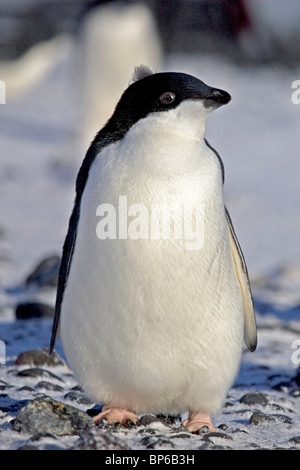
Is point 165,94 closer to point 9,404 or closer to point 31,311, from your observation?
point 9,404

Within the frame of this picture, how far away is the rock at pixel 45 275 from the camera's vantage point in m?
4.39

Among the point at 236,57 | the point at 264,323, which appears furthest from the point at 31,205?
the point at 236,57

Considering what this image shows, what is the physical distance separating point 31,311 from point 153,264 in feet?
4.98

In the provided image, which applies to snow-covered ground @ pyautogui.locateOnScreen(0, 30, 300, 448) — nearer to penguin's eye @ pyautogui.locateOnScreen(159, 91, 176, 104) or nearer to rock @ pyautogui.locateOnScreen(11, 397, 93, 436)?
rock @ pyautogui.locateOnScreen(11, 397, 93, 436)

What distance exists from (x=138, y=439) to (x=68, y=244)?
21.2 inches

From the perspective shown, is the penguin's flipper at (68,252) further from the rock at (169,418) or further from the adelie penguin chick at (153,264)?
the rock at (169,418)

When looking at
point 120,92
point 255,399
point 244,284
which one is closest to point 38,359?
point 255,399

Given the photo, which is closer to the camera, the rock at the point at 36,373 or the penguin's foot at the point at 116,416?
the penguin's foot at the point at 116,416

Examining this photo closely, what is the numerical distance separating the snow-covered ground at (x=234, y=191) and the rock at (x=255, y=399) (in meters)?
0.04

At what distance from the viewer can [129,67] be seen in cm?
725

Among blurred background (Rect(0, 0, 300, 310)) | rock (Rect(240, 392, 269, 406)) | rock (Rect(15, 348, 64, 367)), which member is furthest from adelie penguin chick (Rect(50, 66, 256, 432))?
blurred background (Rect(0, 0, 300, 310))

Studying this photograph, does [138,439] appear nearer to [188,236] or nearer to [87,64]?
[188,236]

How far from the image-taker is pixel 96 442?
2174mm

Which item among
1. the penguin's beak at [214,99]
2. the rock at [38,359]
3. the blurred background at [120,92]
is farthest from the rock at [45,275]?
the penguin's beak at [214,99]
